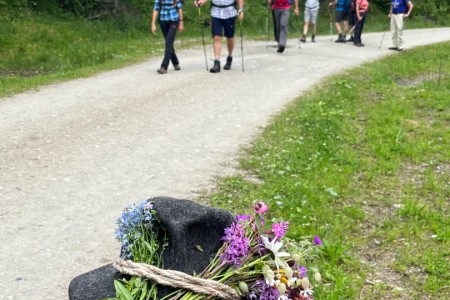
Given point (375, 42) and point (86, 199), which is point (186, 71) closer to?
point (86, 199)

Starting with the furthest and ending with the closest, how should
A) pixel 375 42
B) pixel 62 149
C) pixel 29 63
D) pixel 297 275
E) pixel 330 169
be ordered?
pixel 375 42 < pixel 29 63 < pixel 62 149 < pixel 330 169 < pixel 297 275

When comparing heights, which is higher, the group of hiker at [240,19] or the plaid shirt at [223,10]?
the plaid shirt at [223,10]

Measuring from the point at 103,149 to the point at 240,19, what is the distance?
19.6 ft

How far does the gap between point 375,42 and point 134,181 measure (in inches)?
587

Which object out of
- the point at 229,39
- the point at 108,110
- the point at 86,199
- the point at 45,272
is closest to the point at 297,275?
the point at 45,272

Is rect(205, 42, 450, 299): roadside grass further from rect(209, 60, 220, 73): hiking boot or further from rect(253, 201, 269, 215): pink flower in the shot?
rect(209, 60, 220, 73): hiking boot

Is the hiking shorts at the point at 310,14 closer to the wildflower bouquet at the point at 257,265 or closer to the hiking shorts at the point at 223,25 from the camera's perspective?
the hiking shorts at the point at 223,25

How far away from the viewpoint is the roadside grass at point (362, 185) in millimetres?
4445

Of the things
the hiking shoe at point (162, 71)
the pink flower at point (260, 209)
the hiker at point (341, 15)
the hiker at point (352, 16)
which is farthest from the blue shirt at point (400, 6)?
the pink flower at point (260, 209)

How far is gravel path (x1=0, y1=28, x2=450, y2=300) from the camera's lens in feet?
14.6

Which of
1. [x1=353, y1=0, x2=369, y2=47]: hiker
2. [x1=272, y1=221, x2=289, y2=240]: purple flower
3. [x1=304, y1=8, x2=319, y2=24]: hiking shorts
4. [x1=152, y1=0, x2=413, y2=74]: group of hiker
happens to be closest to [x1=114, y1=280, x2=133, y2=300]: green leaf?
[x1=272, y1=221, x2=289, y2=240]: purple flower

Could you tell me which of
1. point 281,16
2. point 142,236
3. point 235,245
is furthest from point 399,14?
point 142,236

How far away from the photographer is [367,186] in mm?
6172

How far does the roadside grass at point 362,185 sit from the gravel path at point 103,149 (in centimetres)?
48
